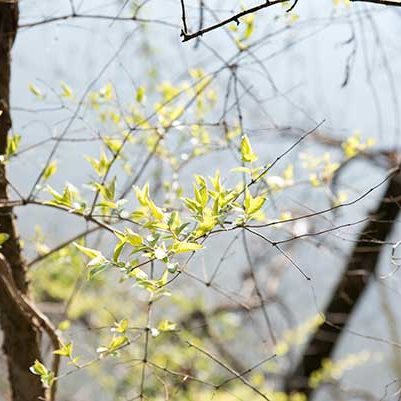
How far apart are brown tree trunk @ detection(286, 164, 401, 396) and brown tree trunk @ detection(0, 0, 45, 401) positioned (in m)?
0.97

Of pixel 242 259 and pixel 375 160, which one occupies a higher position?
pixel 375 160

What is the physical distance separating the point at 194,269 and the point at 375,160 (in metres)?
1.07

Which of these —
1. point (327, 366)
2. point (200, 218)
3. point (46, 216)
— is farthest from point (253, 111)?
point (200, 218)

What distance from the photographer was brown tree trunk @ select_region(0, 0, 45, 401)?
0.95 meters

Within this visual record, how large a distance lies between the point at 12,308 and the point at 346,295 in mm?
1175

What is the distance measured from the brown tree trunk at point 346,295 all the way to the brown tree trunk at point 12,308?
0.97 meters

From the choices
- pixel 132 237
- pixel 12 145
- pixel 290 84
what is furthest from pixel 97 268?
pixel 290 84

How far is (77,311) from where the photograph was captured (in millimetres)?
2449

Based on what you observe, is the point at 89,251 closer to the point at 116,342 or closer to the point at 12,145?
the point at 116,342

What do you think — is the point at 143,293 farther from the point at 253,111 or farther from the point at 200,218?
the point at 200,218

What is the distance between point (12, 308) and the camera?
946mm

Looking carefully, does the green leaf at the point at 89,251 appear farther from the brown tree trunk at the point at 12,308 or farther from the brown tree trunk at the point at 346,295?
the brown tree trunk at the point at 346,295

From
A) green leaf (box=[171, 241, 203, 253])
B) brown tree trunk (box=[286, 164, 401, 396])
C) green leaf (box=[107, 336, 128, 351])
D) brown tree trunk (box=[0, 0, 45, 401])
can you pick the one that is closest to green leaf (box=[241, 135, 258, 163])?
green leaf (box=[171, 241, 203, 253])

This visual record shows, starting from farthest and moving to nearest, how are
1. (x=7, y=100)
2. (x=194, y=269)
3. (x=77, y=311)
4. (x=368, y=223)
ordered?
(x=194, y=269) → (x=77, y=311) → (x=368, y=223) → (x=7, y=100)
